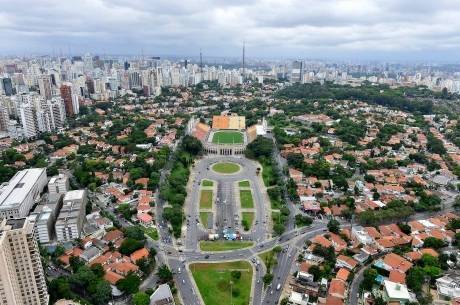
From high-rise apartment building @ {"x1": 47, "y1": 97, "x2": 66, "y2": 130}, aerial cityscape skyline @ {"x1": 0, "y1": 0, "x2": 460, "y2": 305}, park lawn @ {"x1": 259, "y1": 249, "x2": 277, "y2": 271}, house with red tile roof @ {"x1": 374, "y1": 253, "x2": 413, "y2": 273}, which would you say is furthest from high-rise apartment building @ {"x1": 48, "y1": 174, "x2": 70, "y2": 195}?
high-rise apartment building @ {"x1": 47, "y1": 97, "x2": 66, "y2": 130}

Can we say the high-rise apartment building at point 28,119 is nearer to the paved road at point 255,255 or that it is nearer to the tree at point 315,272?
the paved road at point 255,255

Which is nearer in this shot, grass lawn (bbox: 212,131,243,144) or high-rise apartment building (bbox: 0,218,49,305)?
high-rise apartment building (bbox: 0,218,49,305)

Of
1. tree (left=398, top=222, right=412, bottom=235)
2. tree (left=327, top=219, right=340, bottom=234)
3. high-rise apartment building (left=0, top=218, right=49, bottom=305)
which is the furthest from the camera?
tree (left=398, top=222, right=412, bottom=235)

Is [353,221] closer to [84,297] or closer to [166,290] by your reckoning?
[166,290]

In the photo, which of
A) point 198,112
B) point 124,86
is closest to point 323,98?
point 198,112

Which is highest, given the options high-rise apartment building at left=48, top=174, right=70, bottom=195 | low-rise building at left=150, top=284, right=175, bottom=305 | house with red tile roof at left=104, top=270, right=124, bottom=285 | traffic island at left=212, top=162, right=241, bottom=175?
high-rise apartment building at left=48, top=174, right=70, bottom=195

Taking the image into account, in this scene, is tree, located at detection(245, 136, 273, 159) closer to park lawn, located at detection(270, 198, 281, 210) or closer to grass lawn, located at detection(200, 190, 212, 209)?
grass lawn, located at detection(200, 190, 212, 209)
